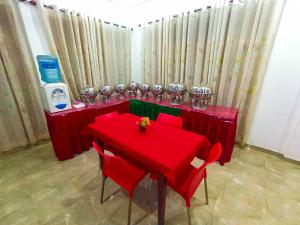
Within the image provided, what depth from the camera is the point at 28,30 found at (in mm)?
2020

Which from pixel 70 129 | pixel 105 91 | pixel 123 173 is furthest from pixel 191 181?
pixel 105 91

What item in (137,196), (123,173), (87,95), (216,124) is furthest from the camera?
(87,95)

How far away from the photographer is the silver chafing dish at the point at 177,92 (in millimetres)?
2285

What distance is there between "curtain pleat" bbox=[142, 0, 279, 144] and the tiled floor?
69cm

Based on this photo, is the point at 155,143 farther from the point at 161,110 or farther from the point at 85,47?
the point at 85,47

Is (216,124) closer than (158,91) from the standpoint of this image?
Yes

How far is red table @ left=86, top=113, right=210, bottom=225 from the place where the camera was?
3.23 feet

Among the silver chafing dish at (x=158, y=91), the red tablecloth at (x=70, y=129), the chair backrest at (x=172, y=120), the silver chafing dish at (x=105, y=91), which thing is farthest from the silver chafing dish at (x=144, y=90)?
the chair backrest at (x=172, y=120)

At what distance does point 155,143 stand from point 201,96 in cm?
120

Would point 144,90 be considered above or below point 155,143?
above

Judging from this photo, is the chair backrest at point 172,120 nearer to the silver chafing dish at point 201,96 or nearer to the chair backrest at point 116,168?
the silver chafing dish at point 201,96

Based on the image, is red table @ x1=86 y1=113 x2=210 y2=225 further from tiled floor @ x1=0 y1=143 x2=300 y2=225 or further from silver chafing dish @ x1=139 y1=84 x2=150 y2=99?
silver chafing dish @ x1=139 y1=84 x2=150 y2=99

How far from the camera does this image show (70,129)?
1.99 meters

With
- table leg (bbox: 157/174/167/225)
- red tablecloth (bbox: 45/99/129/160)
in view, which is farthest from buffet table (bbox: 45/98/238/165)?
table leg (bbox: 157/174/167/225)
